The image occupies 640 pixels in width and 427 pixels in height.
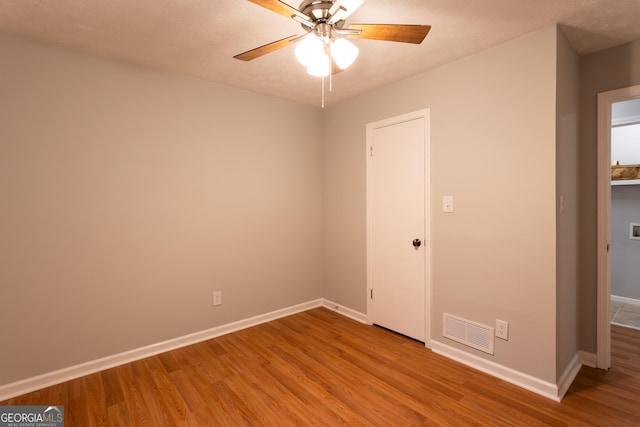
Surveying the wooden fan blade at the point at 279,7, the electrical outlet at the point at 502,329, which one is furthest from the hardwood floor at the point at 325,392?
the wooden fan blade at the point at 279,7

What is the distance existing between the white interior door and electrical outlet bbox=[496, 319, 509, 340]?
1.99 feet

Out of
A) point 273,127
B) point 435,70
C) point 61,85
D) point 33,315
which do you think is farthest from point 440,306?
point 61,85

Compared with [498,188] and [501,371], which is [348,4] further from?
[501,371]

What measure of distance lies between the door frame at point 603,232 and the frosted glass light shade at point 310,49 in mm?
2243

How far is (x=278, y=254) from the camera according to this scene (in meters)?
3.50

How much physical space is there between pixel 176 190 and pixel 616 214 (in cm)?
520

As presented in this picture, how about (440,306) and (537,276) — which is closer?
(537,276)

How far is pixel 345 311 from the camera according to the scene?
3.60 metres

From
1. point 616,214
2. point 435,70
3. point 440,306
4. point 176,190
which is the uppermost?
point 435,70

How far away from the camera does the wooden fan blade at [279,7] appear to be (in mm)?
1287

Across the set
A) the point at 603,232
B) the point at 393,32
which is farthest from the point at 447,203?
the point at 393,32

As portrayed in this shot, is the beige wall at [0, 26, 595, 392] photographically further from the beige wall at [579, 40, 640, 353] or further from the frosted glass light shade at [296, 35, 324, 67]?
the frosted glass light shade at [296, 35, 324, 67]

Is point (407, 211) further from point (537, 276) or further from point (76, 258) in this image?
point (76, 258)

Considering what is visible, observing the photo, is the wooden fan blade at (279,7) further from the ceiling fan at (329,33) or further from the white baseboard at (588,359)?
the white baseboard at (588,359)
